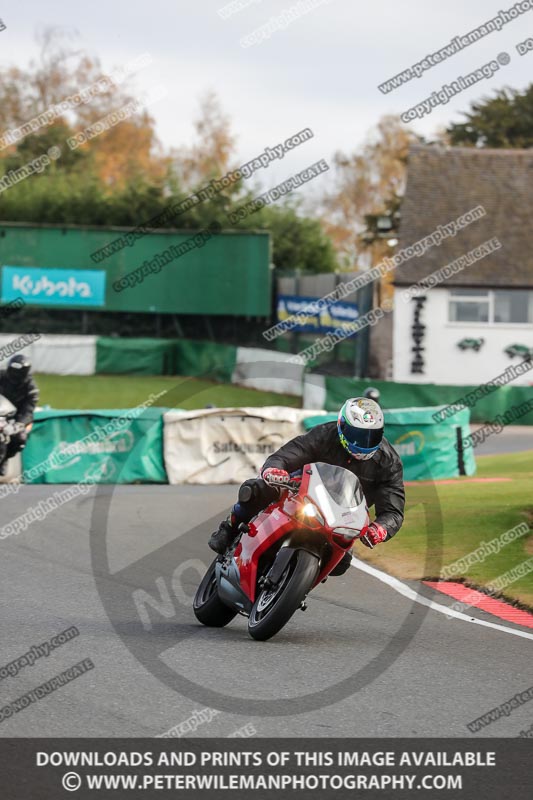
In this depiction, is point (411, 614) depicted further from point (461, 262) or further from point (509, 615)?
point (461, 262)

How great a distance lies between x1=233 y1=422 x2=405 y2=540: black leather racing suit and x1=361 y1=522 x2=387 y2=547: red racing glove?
105mm

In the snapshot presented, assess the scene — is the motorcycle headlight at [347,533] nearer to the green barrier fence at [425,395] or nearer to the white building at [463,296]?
the green barrier fence at [425,395]

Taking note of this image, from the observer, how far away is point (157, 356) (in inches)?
1884

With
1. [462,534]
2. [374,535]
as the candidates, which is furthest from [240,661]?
[462,534]

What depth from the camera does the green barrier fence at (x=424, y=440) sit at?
2058 cm

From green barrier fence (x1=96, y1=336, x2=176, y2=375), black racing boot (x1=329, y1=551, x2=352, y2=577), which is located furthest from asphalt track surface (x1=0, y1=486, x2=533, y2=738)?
green barrier fence (x1=96, y1=336, x2=176, y2=375)

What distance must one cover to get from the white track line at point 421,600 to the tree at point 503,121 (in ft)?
145

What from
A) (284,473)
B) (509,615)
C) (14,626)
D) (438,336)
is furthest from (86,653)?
(438,336)

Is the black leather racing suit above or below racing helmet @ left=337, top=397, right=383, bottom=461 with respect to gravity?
below

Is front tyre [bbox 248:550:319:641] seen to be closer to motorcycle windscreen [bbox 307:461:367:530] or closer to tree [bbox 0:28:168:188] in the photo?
motorcycle windscreen [bbox 307:461:367:530]

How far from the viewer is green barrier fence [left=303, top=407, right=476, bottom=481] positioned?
67.5 ft

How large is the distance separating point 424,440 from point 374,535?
1317 cm
